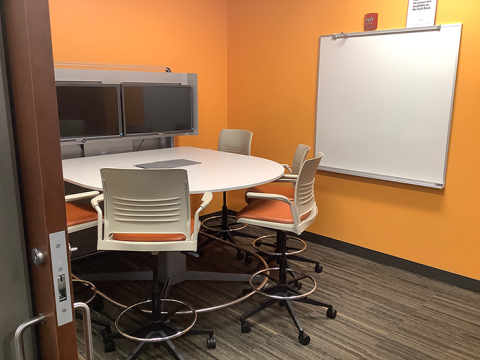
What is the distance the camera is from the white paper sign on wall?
2.98m

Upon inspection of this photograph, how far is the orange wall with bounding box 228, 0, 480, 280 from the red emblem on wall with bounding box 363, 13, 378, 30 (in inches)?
1.8

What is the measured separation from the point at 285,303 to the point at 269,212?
0.62 meters

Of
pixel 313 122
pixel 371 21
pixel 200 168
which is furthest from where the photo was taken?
pixel 313 122

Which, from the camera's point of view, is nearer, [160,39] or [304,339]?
[304,339]

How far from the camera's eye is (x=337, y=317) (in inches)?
106

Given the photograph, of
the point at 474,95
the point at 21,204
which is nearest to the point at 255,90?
the point at 474,95

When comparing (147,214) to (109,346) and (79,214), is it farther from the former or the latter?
(109,346)

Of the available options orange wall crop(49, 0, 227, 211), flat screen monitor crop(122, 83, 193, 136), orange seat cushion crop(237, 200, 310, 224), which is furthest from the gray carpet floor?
orange wall crop(49, 0, 227, 211)

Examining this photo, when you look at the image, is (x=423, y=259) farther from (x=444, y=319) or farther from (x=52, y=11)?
(x=52, y=11)

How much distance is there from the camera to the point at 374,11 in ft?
10.7

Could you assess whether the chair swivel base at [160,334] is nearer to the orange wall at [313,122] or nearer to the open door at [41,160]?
the open door at [41,160]

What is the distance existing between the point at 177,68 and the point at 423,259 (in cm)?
287

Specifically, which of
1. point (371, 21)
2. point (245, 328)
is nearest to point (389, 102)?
point (371, 21)

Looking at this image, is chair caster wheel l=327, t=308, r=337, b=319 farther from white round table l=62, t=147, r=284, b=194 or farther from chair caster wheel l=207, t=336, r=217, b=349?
white round table l=62, t=147, r=284, b=194
